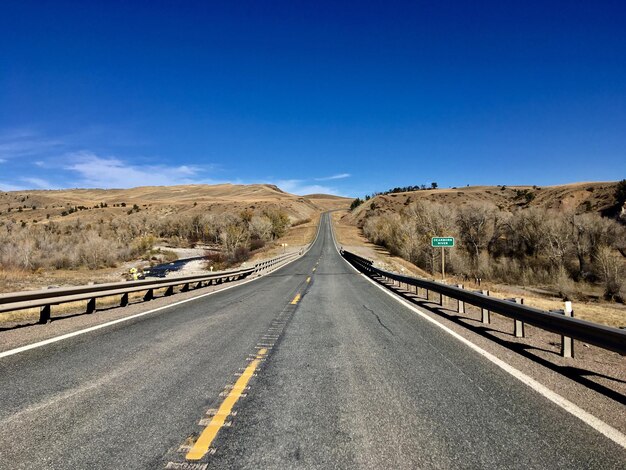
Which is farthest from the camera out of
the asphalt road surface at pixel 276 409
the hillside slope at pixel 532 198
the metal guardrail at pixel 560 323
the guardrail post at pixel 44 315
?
the hillside slope at pixel 532 198

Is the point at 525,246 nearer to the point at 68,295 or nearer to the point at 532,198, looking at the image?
the point at 532,198

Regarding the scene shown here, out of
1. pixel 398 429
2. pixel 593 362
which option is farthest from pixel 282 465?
pixel 593 362

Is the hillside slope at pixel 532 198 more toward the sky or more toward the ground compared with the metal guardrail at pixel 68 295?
more toward the sky

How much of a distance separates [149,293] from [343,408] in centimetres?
1125

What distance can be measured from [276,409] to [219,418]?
1.86 feet

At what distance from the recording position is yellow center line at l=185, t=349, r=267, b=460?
2.91 meters

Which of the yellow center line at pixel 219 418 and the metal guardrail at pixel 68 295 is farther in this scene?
Result: the metal guardrail at pixel 68 295

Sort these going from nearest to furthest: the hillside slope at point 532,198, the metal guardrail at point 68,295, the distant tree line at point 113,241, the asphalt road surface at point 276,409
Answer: the asphalt road surface at point 276,409
the metal guardrail at point 68,295
the distant tree line at point 113,241
the hillside slope at point 532,198

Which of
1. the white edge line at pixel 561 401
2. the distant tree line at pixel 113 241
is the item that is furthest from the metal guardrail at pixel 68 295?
the distant tree line at pixel 113 241

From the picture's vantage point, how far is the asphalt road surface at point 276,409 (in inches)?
114

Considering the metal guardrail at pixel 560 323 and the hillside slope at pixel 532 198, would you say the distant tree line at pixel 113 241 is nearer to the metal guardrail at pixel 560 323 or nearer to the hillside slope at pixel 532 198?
the metal guardrail at pixel 560 323

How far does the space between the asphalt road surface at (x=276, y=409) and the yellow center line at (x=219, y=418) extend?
0.05 ft

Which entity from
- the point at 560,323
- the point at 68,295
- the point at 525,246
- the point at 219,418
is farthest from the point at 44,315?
the point at 525,246

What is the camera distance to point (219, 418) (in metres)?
3.49
